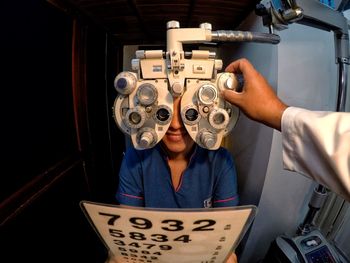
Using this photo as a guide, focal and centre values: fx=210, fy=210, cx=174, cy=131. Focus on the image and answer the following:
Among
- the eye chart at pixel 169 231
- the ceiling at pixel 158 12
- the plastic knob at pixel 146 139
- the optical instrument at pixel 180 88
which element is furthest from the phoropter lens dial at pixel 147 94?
the ceiling at pixel 158 12

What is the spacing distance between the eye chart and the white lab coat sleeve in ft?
0.76

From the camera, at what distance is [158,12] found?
1.57 m

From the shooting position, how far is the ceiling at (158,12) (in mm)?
1379

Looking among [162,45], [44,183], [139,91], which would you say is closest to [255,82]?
[139,91]

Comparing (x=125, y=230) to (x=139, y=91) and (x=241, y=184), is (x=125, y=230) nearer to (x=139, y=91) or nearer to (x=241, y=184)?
(x=139, y=91)

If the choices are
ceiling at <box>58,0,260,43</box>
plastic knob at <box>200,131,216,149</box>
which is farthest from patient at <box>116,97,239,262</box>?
ceiling at <box>58,0,260,43</box>

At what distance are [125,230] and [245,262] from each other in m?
1.07

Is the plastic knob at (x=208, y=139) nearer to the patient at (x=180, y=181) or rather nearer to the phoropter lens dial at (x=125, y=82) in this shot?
the patient at (x=180, y=181)

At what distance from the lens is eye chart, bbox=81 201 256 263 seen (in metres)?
0.49

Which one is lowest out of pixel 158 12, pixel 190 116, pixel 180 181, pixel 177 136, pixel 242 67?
pixel 180 181

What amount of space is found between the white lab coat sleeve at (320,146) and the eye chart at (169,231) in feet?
0.76

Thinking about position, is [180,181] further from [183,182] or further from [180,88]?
[180,88]

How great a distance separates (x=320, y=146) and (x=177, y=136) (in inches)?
18.0

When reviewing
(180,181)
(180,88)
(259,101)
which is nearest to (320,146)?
(259,101)
